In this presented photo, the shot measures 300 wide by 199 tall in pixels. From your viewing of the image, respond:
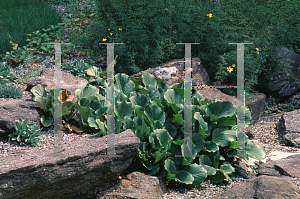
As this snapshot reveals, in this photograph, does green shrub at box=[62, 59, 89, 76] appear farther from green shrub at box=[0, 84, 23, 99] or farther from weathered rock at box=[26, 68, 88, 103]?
green shrub at box=[0, 84, 23, 99]

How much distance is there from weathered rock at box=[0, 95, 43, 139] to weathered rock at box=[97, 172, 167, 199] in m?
1.13

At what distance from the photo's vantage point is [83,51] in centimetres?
502

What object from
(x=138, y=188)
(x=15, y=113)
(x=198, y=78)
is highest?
(x=198, y=78)

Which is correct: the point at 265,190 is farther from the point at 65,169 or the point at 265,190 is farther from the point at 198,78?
the point at 198,78

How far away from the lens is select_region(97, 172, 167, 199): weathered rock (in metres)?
2.22

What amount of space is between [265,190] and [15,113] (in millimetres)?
2395

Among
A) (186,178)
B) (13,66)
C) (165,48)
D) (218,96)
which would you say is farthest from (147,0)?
(186,178)

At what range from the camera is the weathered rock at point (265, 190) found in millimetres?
2105

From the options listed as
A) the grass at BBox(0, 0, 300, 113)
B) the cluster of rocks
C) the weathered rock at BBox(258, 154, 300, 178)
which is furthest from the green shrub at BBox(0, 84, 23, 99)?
the weathered rock at BBox(258, 154, 300, 178)

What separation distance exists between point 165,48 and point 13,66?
2590 millimetres

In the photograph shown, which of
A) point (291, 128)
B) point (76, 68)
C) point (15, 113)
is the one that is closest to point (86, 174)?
point (15, 113)

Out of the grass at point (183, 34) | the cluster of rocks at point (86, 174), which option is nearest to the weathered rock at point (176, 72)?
the grass at point (183, 34)

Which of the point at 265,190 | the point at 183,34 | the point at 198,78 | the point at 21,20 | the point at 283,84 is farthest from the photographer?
the point at 21,20

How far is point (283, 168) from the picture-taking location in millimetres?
2645
